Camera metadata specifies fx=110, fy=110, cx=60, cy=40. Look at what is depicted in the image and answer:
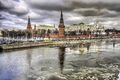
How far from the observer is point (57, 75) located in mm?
14453

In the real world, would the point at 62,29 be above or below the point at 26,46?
above

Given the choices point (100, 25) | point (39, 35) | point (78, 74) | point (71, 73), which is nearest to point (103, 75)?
point (78, 74)

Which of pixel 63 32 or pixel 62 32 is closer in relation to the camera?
pixel 62 32

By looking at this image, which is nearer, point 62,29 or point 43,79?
point 43,79

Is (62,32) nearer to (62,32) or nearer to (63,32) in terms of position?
(62,32)

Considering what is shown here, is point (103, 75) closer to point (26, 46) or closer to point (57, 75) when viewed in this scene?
point (57, 75)

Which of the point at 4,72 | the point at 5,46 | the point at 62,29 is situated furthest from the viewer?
the point at 62,29

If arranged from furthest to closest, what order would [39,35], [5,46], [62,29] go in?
[39,35] → [62,29] → [5,46]

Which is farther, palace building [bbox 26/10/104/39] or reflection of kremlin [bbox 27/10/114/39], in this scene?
reflection of kremlin [bbox 27/10/114/39]

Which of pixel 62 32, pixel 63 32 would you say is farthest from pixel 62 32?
pixel 63 32

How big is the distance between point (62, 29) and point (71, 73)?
6921 centimetres

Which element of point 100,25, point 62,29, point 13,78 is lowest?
point 13,78

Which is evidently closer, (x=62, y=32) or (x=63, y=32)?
(x=62, y=32)

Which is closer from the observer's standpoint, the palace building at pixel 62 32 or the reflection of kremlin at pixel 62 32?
the palace building at pixel 62 32
